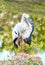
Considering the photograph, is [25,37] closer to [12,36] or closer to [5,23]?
[12,36]

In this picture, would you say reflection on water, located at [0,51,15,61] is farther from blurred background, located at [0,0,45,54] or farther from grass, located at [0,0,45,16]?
grass, located at [0,0,45,16]

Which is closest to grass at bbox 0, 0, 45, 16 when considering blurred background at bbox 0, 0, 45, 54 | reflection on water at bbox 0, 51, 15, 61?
blurred background at bbox 0, 0, 45, 54

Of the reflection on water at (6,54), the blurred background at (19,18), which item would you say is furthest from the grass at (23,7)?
the reflection on water at (6,54)

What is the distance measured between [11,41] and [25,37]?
0.15m

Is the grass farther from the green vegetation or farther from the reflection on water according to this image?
the reflection on water

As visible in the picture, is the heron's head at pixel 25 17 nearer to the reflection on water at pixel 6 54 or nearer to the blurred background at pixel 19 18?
the blurred background at pixel 19 18

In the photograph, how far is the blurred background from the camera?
5.59 ft

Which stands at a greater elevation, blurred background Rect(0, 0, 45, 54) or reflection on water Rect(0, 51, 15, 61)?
blurred background Rect(0, 0, 45, 54)

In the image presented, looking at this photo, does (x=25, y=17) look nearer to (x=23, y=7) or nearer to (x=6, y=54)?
(x=23, y=7)

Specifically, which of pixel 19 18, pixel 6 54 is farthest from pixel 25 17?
pixel 6 54

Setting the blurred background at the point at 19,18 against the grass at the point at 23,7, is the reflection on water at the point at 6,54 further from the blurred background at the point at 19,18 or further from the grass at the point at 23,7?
the grass at the point at 23,7

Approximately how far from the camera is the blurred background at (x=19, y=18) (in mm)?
1705

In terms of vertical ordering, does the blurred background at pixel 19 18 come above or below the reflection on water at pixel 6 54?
above

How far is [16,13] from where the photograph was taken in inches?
68.8
